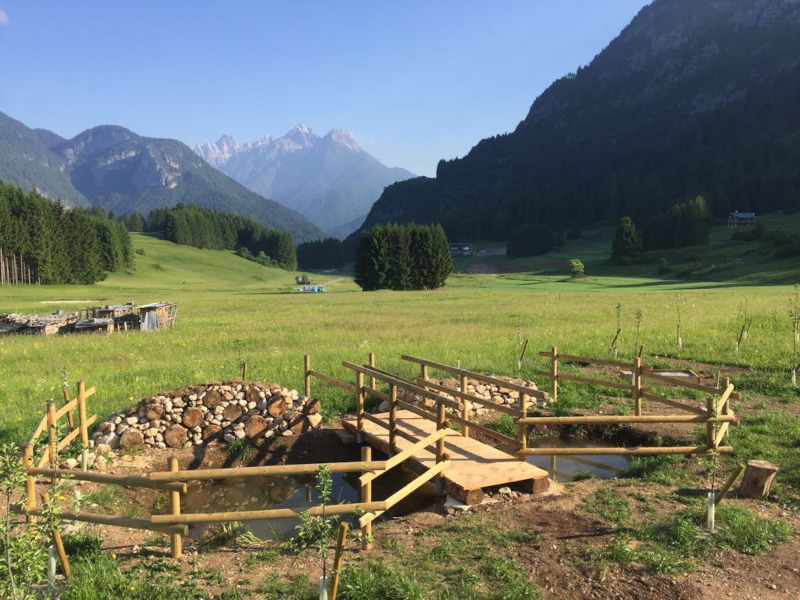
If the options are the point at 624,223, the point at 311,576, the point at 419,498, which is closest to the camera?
the point at 311,576

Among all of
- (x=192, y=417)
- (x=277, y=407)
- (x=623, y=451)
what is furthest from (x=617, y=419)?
(x=192, y=417)

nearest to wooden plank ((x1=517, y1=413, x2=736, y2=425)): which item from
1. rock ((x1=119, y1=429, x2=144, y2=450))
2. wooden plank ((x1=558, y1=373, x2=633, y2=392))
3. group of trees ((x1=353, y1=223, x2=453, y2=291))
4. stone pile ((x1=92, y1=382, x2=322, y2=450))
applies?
wooden plank ((x1=558, y1=373, x2=633, y2=392))

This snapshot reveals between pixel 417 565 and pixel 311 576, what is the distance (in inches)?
55.0

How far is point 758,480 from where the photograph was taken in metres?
9.14

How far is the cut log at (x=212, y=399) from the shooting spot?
1340 centimetres

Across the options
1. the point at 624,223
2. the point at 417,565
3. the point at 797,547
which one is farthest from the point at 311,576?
the point at 624,223

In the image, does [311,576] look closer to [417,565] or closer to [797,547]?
[417,565]

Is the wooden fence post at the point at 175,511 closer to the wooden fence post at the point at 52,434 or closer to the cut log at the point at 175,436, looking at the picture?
the wooden fence post at the point at 52,434

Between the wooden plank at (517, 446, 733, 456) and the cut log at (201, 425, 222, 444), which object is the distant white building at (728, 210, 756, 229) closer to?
the wooden plank at (517, 446, 733, 456)

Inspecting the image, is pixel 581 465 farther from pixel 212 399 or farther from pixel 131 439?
pixel 131 439

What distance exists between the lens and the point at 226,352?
74.7 feet

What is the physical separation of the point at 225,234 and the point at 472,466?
608ft

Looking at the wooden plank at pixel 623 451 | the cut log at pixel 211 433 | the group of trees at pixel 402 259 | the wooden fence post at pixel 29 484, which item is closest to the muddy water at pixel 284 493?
the cut log at pixel 211 433

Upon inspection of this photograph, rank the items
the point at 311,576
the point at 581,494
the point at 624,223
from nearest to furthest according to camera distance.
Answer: the point at 311,576 < the point at 581,494 < the point at 624,223
